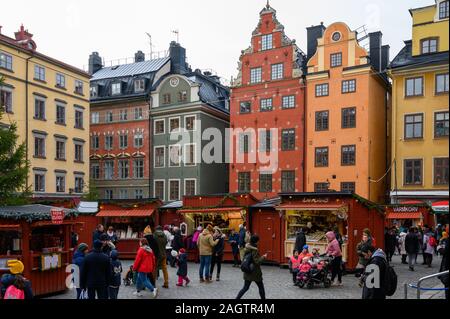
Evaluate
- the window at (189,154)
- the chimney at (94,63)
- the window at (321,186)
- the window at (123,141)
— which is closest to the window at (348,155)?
the window at (321,186)

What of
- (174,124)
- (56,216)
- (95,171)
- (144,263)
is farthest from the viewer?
(95,171)

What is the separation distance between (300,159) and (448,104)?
1164 inches

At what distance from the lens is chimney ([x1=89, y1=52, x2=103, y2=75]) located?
4972 centimetres

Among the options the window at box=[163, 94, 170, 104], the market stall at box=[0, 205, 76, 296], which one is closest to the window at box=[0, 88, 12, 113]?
the window at box=[163, 94, 170, 104]

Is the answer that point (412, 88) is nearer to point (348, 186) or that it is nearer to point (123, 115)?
point (348, 186)

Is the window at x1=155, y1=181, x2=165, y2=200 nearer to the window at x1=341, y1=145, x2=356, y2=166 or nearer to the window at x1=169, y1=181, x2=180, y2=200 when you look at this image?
the window at x1=169, y1=181, x2=180, y2=200

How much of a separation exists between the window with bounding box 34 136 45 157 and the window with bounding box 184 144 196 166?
1091 centimetres

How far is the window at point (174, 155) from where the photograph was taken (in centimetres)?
3903

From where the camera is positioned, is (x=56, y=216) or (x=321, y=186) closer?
(x=56, y=216)

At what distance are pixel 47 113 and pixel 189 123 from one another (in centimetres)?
1102

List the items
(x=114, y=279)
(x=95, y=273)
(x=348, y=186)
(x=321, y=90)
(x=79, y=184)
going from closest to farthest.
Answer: (x=95, y=273) → (x=114, y=279) → (x=348, y=186) → (x=321, y=90) → (x=79, y=184)

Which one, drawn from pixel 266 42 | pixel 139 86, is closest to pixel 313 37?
pixel 266 42

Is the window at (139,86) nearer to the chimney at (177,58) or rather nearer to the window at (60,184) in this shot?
the chimney at (177,58)

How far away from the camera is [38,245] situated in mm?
13758
